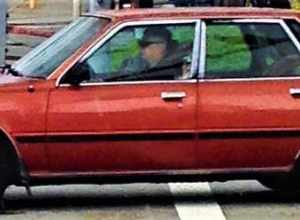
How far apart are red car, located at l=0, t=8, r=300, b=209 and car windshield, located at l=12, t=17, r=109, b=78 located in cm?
2

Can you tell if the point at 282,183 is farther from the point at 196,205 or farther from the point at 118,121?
the point at 118,121

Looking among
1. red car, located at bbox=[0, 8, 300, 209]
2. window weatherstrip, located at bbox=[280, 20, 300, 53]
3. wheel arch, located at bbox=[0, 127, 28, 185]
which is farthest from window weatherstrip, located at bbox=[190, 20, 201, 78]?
wheel arch, located at bbox=[0, 127, 28, 185]

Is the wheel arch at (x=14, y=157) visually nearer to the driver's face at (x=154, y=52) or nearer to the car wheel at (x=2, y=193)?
the car wheel at (x=2, y=193)

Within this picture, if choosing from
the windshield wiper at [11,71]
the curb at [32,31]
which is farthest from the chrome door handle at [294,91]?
the curb at [32,31]

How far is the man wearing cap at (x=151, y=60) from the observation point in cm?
1061

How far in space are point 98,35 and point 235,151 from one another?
1.53 meters

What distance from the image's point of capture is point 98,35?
10.6 m

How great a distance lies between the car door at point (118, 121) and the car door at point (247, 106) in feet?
0.55

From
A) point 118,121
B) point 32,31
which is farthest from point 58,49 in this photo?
point 32,31

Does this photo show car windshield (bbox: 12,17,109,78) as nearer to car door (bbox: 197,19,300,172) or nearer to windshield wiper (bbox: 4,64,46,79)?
windshield wiper (bbox: 4,64,46,79)

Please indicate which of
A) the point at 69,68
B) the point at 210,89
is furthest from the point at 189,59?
the point at 69,68

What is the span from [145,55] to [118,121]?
0.67 meters

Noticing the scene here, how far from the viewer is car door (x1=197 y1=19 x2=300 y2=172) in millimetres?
10523

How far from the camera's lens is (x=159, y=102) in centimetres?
1046
